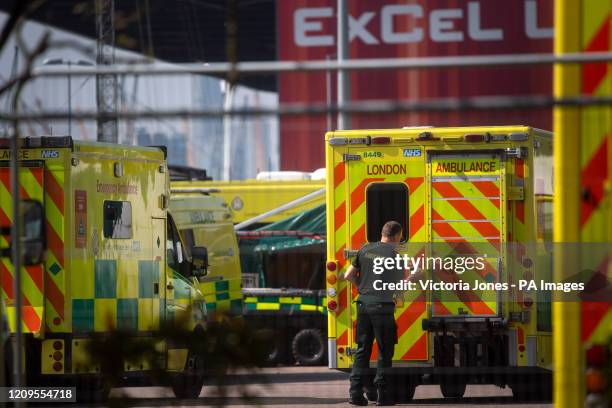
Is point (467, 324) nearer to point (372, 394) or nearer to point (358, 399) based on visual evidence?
point (372, 394)

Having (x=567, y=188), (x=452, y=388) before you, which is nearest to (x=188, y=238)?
(x=452, y=388)

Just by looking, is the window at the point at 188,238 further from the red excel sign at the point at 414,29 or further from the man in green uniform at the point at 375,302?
the red excel sign at the point at 414,29

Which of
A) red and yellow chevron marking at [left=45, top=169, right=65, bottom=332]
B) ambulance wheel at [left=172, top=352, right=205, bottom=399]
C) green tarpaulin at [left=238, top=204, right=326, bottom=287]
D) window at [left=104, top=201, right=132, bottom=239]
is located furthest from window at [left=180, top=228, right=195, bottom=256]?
ambulance wheel at [left=172, top=352, right=205, bottom=399]

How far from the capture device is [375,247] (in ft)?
35.0

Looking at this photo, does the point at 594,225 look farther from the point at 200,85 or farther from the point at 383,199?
the point at 383,199


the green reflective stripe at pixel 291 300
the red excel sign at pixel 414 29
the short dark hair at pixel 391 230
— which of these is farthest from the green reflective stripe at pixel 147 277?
the red excel sign at pixel 414 29

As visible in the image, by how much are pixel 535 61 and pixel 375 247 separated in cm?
614

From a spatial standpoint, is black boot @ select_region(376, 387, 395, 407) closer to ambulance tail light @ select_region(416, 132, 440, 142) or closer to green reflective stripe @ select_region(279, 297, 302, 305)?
ambulance tail light @ select_region(416, 132, 440, 142)

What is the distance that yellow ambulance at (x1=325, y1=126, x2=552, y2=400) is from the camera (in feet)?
35.2

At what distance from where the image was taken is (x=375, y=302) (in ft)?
34.7

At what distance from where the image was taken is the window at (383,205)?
11.4 m

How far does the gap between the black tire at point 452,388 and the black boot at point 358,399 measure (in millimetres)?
1524

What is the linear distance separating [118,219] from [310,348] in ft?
21.2

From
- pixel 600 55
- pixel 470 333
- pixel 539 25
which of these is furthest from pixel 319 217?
pixel 539 25
